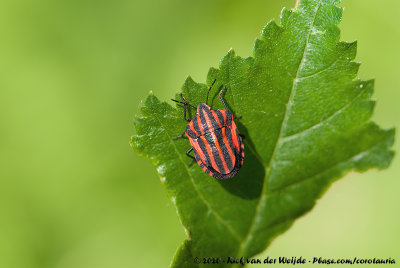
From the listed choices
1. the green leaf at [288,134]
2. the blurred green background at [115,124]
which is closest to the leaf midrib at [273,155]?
the green leaf at [288,134]

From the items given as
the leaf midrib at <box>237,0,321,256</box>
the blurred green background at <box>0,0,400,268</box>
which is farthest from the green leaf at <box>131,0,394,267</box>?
the blurred green background at <box>0,0,400,268</box>

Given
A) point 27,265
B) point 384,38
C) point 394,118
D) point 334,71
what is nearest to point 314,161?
point 334,71

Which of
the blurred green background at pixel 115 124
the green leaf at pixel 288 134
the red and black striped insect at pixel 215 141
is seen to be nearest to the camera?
the green leaf at pixel 288 134

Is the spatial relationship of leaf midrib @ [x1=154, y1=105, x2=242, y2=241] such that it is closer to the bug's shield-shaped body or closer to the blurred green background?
the bug's shield-shaped body

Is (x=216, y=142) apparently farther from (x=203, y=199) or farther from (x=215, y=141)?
(x=203, y=199)

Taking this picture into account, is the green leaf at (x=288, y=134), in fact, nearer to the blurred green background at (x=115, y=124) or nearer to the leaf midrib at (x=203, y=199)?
the leaf midrib at (x=203, y=199)

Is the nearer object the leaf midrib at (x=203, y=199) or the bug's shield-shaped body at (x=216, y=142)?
the leaf midrib at (x=203, y=199)

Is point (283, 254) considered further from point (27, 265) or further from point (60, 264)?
point (27, 265)
